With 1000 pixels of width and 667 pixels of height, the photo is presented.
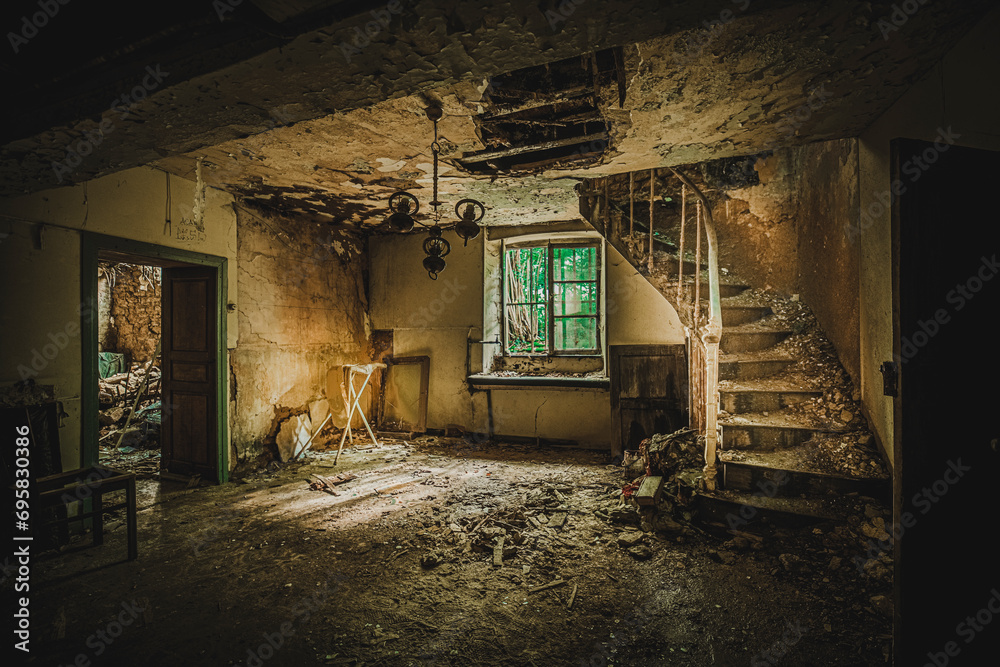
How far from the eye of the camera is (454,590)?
254cm

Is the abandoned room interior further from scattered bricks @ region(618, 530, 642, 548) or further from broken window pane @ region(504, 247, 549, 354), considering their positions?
broken window pane @ region(504, 247, 549, 354)

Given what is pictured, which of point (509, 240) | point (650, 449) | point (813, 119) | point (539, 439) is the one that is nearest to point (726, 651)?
point (650, 449)

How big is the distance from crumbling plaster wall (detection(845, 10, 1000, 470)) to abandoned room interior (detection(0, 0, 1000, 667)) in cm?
2

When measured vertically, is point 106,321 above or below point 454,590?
above

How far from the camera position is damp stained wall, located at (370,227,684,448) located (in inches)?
213

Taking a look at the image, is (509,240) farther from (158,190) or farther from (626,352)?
(158,190)

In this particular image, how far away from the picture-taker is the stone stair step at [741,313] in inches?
165

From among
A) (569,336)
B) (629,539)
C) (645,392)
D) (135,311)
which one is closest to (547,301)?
(569,336)

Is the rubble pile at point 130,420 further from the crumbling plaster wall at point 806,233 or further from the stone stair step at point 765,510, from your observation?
the crumbling plaster wall at point 806,233

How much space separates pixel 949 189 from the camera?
4.98 feet

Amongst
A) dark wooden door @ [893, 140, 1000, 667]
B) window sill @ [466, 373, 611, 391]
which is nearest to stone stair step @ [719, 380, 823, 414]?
window sill @ [466, 373, 611, 391]

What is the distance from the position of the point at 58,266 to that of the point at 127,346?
6.51 metres

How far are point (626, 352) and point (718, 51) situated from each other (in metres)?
3.30

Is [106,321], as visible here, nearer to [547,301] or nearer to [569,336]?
[547,301]
